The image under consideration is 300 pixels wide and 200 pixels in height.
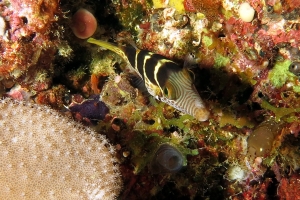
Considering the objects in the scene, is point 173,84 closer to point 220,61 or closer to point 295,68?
point 220,61

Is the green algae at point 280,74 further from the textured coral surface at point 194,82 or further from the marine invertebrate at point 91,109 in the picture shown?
the marine invertebrate at point 91,109

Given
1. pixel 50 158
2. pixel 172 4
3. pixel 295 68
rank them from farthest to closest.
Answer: pixel 172 4, pixel 295 68, pixel 50 158

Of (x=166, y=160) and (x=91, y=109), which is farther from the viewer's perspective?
(x=166, y=160)

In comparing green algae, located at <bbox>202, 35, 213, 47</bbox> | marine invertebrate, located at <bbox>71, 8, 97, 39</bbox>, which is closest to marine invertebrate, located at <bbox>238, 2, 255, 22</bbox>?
green algae, located at <bbox>202, 35, 213, 47</bbox>

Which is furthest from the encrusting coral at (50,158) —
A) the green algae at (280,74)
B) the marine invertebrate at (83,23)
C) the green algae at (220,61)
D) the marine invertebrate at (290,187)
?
the marine invertebrate at (290,187)

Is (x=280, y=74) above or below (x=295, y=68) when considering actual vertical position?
below

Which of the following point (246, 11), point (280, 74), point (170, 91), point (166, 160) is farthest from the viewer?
point (166, 160)

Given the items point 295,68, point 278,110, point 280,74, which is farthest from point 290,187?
point 295,68
